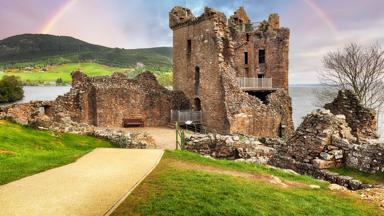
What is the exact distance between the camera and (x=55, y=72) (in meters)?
139

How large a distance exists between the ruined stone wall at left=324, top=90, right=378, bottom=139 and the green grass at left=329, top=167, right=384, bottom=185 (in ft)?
20.1

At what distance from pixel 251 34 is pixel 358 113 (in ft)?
105

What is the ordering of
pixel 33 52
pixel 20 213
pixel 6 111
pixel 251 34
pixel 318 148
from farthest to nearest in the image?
pixel 33 52, pixel 251 34, pixel 6 111, pixel 318 148, pixel 20 213

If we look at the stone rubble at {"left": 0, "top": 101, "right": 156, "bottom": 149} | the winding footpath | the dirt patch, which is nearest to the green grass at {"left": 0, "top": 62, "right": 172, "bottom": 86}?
the stone rubble at {"left": 0, "top": 101, "right": 156, "bottom": 149}

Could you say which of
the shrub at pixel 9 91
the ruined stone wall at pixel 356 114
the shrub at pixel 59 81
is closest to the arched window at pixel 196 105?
the ruined stone wall at pixel 356 114

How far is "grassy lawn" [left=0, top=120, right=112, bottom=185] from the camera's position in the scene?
13.5m

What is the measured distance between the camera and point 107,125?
3734cm

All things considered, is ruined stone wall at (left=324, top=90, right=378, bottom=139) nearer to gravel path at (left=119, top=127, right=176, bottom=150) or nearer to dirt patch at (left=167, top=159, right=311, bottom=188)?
dirt patch at (left=167, top=159, right=311, bottom=188)

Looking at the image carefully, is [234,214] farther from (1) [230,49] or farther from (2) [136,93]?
(2) [136,93]

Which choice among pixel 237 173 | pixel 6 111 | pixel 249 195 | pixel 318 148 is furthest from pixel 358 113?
pixel 6 111

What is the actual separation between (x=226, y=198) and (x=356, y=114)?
54.8 ft

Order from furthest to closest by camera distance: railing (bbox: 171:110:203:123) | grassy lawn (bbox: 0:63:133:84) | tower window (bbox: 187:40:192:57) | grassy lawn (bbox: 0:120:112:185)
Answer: grassy lawn (bbox: 0:63:133:84) → tower window (bbox: 187:40:192:57) → railing (bbox: 171:110:203:123) → grassy lawn (bbox: 0:120:112:185)

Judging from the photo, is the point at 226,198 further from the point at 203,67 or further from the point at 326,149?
the point at 203,67

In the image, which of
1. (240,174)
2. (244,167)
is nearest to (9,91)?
(244,167)
